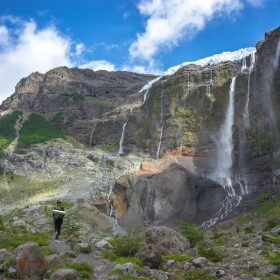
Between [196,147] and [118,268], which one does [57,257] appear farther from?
[196,147]

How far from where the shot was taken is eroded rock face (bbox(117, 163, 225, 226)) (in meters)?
100

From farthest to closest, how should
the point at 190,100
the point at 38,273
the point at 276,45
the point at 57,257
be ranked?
the point at 190,100
the point at 276,45
the point at 57,257
the point at 38,273

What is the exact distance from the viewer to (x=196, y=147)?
419 feet

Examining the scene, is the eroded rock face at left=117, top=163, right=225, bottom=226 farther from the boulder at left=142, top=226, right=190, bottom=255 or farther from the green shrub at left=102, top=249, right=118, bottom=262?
the green shrub at left=102, top=249, right=118, bottom=262

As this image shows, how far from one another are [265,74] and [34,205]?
63.0m

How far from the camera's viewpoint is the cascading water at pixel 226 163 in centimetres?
9650

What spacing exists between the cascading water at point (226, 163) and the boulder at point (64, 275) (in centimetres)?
7234

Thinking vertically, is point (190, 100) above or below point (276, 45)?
below

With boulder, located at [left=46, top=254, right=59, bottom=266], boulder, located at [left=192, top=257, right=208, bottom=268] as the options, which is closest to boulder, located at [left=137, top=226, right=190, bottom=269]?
boulder, located at [left=192, top=257, right=208, bottom=268]

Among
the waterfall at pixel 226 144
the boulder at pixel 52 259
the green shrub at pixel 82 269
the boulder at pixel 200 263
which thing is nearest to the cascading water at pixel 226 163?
the waterfall at pixel 226 144

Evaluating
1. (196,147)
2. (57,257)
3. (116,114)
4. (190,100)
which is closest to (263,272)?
(57,257)

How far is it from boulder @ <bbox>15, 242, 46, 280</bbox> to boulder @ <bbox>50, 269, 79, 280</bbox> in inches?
51.4

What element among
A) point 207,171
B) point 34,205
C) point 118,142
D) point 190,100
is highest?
point 190,100

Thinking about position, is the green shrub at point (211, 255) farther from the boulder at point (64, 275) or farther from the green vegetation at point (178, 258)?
the boulder at point (64, 275)
